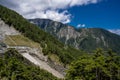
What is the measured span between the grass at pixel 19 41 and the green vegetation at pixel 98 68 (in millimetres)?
88881

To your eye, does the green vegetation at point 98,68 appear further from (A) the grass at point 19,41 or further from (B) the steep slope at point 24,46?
(A) the grass at point 19,41

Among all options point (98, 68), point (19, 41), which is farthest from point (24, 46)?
point (98, 68)

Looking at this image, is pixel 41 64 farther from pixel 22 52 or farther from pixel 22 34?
pixel 22 34

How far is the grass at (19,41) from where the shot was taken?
5873 inches

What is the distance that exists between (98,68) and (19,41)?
105 m

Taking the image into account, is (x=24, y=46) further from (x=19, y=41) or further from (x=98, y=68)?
(x=98, y=68)

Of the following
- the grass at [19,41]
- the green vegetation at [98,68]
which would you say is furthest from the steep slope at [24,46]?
the green vegetation at [98,68]

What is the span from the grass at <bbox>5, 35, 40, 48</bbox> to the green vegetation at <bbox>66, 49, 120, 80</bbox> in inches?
3499

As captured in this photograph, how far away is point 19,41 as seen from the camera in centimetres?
15600

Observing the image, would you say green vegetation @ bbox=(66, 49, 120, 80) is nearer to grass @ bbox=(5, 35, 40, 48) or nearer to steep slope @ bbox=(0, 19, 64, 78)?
steep slope @ bbox=(0, 19, 64, 78)

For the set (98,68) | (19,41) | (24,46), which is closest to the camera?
(98,68)

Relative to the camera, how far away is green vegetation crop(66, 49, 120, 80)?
185ft

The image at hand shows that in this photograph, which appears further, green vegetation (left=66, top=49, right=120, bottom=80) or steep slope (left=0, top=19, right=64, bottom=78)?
steep slope (left=0, top=19, right=64, bottom=78)

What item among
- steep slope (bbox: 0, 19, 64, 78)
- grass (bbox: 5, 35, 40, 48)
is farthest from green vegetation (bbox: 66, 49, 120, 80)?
grass (bbox: 5, 35, 40, 48)
